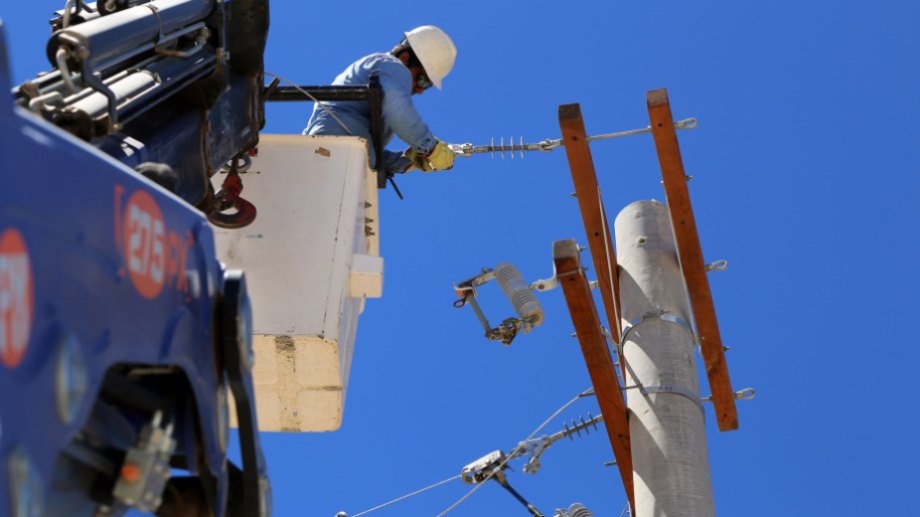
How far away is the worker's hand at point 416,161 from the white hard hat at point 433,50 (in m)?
0.95

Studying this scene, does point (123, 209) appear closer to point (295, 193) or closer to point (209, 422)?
point (209, 422)

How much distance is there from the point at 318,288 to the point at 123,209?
3.69m

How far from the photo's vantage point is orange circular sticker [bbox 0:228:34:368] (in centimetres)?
187

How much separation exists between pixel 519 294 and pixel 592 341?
0.91m

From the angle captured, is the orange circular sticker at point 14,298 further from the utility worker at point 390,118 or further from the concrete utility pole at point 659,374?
the utility worker at point 390,118

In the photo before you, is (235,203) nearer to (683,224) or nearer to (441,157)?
(441,157)

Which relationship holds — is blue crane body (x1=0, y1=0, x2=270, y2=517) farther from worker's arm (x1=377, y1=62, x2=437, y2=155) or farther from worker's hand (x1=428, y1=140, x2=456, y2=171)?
worker's hand (x1=428, y1=140, x2=456, y2=171)

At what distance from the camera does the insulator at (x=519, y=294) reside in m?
6.78

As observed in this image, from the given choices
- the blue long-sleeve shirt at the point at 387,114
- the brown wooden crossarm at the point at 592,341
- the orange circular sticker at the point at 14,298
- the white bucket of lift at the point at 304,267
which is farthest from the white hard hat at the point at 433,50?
→ the orange circular sticker at the point at 14,298

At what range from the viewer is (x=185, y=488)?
122 inches

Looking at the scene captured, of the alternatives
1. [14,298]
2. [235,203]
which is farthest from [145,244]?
[235,203]

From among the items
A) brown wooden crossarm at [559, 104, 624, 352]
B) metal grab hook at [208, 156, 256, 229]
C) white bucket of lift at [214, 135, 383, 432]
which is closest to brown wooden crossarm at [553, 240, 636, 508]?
brown wooden crossarm at [559, 104, 624, 352]

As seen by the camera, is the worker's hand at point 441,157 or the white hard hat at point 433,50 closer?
the worker's hand at point 441,157

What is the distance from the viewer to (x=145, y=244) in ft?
8.33
